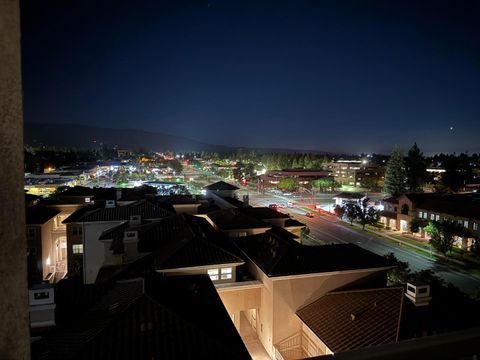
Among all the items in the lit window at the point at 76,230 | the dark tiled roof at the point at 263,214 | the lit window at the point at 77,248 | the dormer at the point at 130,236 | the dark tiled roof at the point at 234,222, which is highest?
the dormer at the point at 130,236

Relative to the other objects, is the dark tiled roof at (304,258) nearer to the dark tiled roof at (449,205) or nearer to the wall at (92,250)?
the wall at (92,250)

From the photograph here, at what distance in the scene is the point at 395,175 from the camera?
4803cm

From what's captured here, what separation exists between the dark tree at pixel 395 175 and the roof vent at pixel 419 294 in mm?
39336

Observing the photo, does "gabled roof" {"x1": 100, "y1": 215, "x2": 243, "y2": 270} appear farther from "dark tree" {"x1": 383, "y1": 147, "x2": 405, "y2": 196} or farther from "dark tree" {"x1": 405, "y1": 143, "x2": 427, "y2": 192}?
A: "dark tree" {"x1": 405, "y1": 143, "x2": 427, "y2": 192}

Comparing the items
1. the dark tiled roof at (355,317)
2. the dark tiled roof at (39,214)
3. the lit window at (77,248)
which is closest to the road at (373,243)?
the dark tiled roof at (355,317)

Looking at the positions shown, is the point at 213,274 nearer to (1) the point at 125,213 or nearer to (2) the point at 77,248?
(1) the point at 125,213

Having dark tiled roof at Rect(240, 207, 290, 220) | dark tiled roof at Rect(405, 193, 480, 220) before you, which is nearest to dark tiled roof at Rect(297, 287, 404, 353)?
dark tiled roof at Rect(240, 207, 290, 220)

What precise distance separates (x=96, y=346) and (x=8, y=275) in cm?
648

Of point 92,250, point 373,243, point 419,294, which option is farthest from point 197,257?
point 373,243

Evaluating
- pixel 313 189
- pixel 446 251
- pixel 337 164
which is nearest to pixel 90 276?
pixel 446 251

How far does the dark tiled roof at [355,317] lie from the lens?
9.38 meters

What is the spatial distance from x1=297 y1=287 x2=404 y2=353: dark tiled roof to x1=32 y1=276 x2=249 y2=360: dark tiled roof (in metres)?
3.50

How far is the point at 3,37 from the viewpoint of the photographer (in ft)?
4.18

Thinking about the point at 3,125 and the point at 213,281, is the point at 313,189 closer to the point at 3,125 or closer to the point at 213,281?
the point at 213,281
